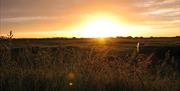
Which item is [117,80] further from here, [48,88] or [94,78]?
[48,88]

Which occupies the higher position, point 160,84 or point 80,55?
point 80,55

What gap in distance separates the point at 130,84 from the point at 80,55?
1444mm

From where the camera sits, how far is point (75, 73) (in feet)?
24.6

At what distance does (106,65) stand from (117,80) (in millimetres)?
446

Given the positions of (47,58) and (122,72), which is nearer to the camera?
(122,72)

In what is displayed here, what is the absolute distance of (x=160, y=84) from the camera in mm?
6992

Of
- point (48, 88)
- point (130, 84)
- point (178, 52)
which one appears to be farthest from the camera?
point (178, 52)

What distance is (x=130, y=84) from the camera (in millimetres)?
6980

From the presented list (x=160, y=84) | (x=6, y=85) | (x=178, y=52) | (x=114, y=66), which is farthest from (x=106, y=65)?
(x=178, y=52)

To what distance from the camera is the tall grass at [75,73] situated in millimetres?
6762

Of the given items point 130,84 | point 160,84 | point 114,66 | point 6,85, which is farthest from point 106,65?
point 6,85

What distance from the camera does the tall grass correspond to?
676 cm

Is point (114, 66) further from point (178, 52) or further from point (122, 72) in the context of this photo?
point (178, 52)

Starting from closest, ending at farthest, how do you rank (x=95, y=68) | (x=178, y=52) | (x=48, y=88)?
1. (x=48, y=88)
2. (x=95, y=68)
3. (x=178, y=52)
